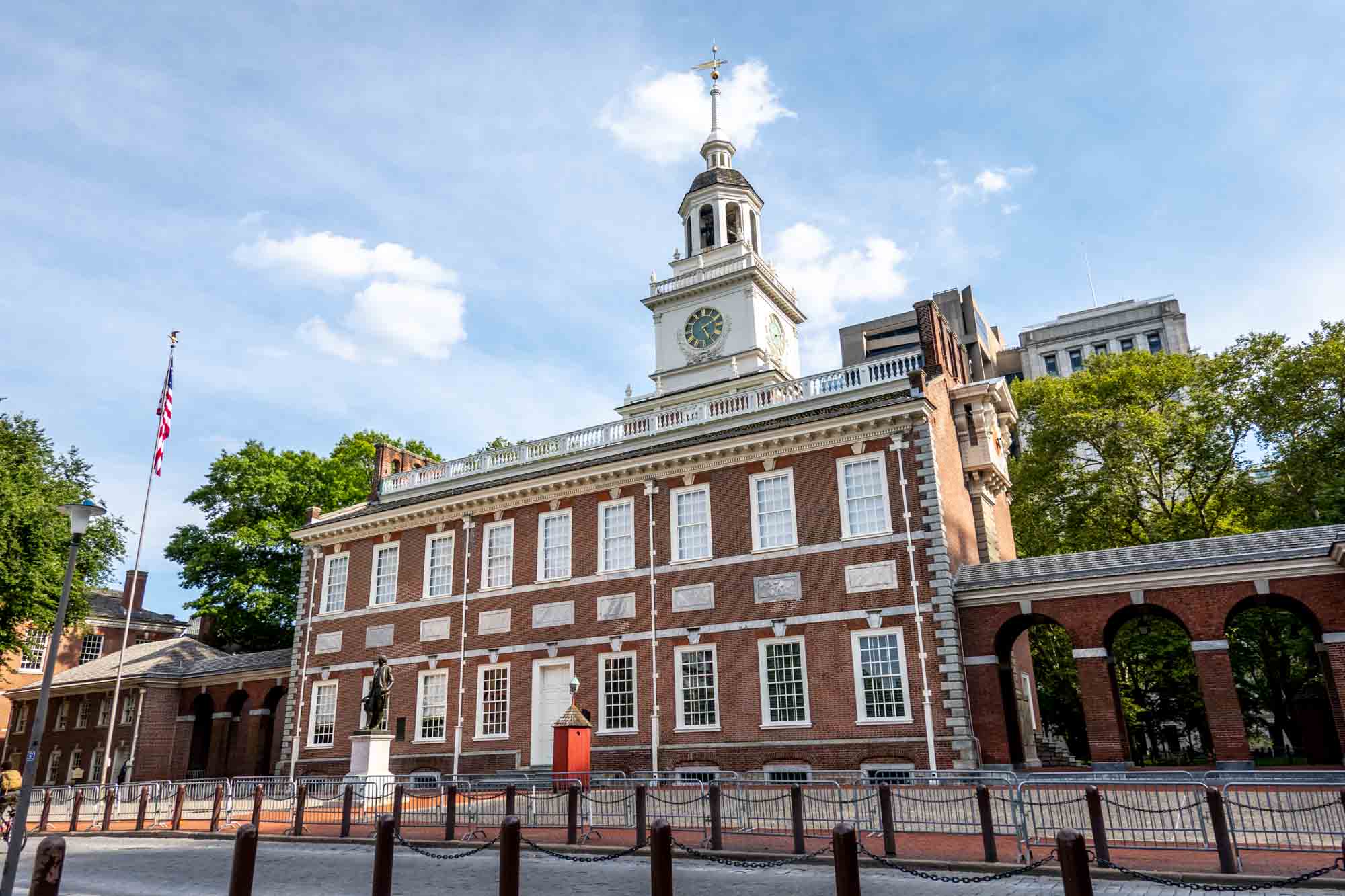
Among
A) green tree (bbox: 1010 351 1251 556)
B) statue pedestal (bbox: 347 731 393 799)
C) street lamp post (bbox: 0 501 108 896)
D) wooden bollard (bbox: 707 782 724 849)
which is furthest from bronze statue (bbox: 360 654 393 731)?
green tree (bbox: 1010 351 1251 556)

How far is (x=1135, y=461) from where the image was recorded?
123ft

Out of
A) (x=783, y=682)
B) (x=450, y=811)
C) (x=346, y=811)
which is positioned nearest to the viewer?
(x=450, y=811)

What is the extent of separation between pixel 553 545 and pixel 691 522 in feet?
16.5

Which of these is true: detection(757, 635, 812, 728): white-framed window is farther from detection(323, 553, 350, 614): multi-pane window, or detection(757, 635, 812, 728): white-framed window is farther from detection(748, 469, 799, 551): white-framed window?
detection(323, 553, 350, 614): multi-pane window

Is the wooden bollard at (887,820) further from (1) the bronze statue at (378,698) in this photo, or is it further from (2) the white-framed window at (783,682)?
(1) the bronze statue at (378,698)

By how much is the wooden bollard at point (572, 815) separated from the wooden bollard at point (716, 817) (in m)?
2.58

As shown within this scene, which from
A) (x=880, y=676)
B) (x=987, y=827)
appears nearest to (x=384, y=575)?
(x=880, y=676)

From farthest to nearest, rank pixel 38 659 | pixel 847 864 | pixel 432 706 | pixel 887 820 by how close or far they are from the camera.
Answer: pixel 38 659, pixel 432 706, pixel 887 820, pixel 847 864

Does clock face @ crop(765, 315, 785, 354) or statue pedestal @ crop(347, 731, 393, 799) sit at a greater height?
clock face @ crop(765, 315, 785, 354)

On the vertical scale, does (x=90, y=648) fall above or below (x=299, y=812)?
above

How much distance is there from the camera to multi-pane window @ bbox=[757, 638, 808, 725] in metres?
24.0

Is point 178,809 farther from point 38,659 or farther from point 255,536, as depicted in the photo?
point 38,659

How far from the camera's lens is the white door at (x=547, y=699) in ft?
89.8

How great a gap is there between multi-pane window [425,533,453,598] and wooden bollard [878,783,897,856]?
19.9 meters
